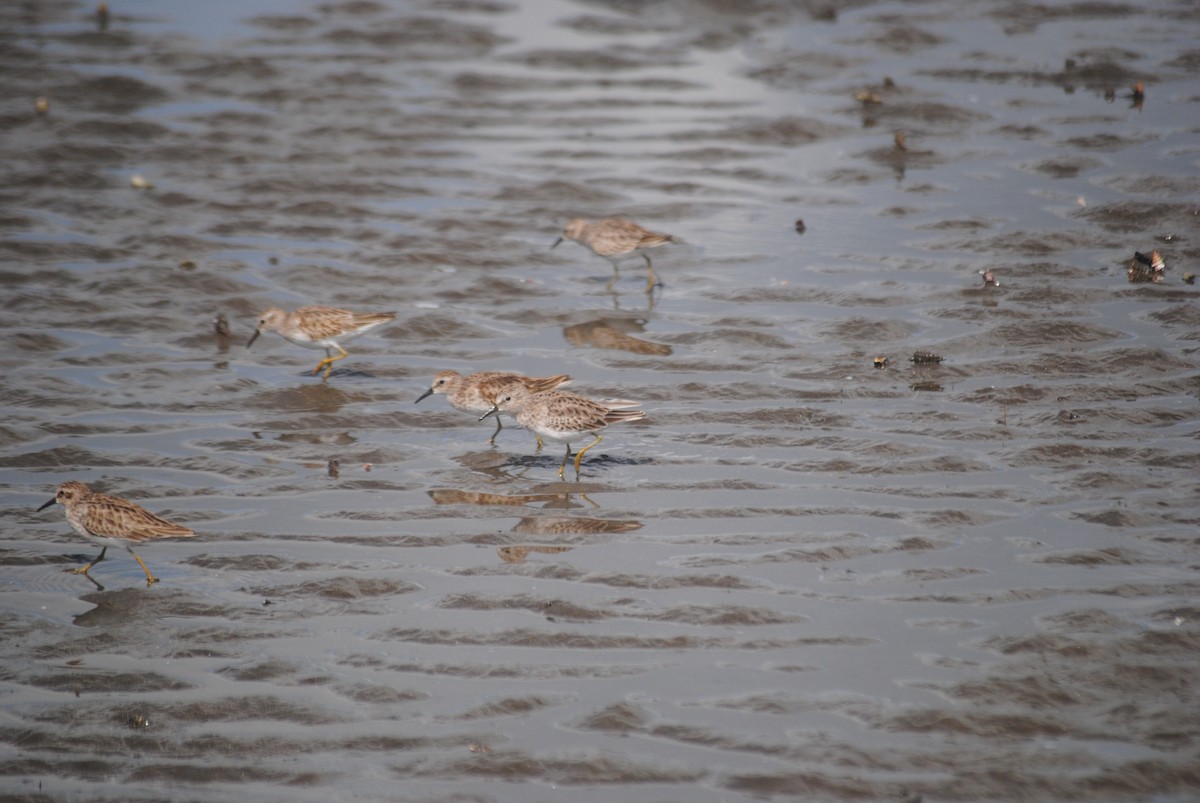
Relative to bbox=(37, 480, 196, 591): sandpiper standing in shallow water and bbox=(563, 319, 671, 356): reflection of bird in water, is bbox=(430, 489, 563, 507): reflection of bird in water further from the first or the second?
bbox=(563, 319, 671, 356): reflection of bird in water

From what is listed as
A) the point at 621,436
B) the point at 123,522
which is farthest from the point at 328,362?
the point at 123,522

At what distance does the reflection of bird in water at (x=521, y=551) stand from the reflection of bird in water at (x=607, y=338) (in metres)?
5.41

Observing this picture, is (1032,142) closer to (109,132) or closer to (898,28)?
(898,28)

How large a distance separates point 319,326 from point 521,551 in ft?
18.9

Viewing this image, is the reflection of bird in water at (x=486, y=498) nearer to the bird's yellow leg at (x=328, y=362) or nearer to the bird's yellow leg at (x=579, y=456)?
the bird's yellow leg at (x=579, y=456)

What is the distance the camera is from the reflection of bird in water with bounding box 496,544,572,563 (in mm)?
11594

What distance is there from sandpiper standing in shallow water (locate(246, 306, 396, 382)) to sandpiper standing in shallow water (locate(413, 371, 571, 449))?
1986 millimetres

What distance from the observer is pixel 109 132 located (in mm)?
25375

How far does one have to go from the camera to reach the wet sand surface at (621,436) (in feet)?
29.9

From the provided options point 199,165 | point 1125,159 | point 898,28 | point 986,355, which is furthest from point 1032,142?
point 199,165

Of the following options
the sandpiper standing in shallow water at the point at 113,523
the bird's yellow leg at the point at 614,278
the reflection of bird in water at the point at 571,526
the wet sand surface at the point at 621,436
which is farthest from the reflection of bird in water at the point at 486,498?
the bird's yellow leg at the point at 614,278

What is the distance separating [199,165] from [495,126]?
236 inches

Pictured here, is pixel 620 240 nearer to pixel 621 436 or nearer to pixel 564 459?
pixel 621 436

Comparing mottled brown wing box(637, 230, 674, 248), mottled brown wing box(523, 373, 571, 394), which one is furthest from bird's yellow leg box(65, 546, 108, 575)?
mottled brown wing box(637, 230, 674, 248)
